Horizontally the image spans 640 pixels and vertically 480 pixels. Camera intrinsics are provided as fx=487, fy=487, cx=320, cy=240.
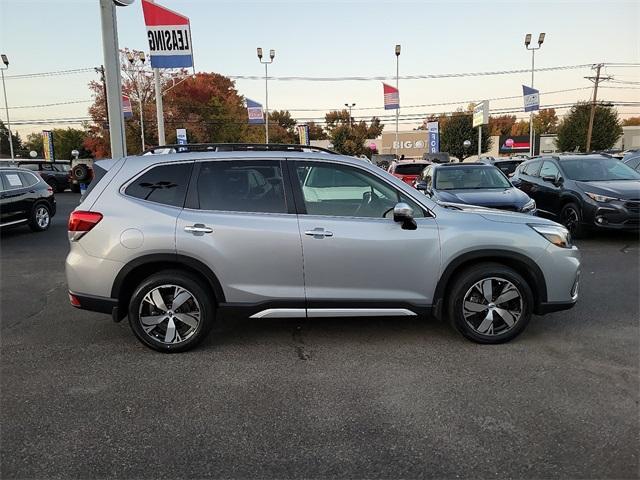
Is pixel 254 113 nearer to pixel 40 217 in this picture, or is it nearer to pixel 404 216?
pixel 40 217

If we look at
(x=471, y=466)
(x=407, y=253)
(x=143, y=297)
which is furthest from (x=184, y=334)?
(x=471, y=466)

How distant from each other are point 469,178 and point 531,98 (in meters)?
26.4

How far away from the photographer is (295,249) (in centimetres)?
414

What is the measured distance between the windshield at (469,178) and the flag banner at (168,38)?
19.0 feet

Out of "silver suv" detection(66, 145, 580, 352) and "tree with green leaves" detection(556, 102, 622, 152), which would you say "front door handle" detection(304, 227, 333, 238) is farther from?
"tree with green leaves" detection(556, 102, 622, 152)

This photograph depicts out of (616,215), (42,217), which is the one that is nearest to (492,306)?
(616,215)

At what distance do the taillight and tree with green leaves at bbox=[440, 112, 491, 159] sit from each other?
6628cm

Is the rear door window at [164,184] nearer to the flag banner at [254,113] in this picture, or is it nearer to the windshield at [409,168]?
the windshield at [409,168]

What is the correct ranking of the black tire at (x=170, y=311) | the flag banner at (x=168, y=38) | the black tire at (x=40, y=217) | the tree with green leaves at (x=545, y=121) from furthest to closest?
1. the tree with green leaves at (x=545, y=121)
2. the black tire at (x=40, y=217)
3. the flag banner at (x=168, y=38)
4. the black tire at (x=170, y=311)

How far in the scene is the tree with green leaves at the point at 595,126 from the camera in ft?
171

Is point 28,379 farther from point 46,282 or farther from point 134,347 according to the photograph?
point 46,282

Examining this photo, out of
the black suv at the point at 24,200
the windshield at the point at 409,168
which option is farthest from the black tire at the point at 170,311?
the windshield at the point at 409,168

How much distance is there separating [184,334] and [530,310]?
10.1 ft

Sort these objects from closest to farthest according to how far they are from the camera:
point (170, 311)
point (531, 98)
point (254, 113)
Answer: point (170, 311) → point (531, 98) → point (254, 113)
